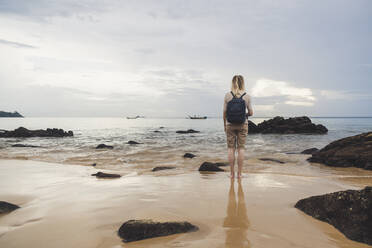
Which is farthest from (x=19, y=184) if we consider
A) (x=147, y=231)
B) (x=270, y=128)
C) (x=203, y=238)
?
(x=270, y=128)

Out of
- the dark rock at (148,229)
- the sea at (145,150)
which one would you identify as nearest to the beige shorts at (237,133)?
the sea at (145,150)

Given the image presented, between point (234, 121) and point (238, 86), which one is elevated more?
point (238, 86)

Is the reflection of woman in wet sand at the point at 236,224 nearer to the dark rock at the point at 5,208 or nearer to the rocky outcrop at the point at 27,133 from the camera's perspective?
the dark rock at the point at 5,208

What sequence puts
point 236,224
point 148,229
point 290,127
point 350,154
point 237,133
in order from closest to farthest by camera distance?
point 148,229 < point 236,224 < point 237,133 < point 350,154 < point 290,127

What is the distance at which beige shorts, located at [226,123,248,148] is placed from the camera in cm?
A: 548

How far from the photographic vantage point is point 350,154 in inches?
321

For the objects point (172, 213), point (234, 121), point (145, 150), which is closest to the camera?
point (172, 213)

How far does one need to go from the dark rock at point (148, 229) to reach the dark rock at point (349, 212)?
61.2 inches

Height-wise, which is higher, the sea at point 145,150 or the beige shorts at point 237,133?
the beige shorts at point 237,133

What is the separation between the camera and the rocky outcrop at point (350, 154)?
770 centimetres

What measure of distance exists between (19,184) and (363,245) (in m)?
5.96

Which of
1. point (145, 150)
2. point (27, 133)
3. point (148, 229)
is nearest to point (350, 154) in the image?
point (148, 229)

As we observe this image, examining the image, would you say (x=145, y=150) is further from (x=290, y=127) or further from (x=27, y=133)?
(x=290, y=127)

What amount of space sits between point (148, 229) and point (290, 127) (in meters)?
40.5
